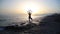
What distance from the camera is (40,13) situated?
221 cm

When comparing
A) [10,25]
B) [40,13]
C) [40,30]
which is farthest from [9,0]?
[40,30]

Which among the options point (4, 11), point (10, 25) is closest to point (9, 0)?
point (4, 11)

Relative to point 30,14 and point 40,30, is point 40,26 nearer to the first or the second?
point 40,30

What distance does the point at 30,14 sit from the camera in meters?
2.21

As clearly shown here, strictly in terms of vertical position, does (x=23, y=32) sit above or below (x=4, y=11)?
below

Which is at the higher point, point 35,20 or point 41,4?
point 41,4

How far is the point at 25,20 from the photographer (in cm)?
220

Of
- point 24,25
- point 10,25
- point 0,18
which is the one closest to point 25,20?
point 24,25

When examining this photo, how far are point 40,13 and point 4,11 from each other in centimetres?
60

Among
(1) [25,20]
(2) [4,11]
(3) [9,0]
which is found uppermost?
(3) [9,0]

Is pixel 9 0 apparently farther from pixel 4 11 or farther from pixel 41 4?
pixel 41 4

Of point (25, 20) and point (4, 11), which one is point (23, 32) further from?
point (4, 11)

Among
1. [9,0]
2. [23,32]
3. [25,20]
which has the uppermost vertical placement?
[9,0]

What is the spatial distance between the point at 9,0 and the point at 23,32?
59 centimetres
